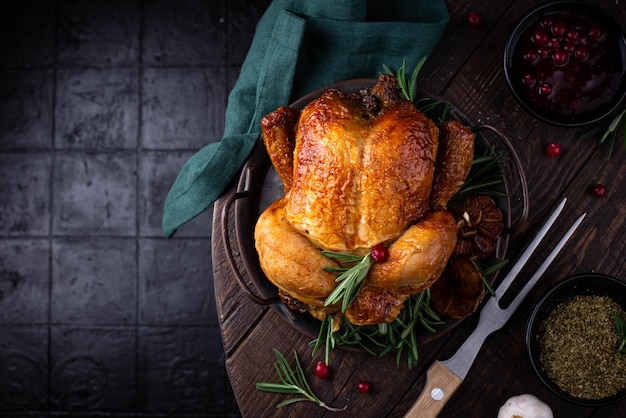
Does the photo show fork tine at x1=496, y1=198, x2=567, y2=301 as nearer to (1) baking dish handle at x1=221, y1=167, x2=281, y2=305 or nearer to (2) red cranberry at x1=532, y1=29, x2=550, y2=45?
(2) red cranberry at x1=532, y1=29, x2=550, y2=45

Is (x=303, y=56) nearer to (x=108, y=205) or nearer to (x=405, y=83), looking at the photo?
(x=405, y=83)

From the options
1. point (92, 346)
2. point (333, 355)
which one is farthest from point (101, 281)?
point (333, 355)

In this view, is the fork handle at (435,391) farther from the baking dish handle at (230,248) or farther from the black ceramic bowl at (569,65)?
the black ceramic bowl at (569,65)

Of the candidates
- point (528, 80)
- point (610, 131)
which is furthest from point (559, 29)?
point (610, 131)

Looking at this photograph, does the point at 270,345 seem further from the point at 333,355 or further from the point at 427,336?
the point at 427,336

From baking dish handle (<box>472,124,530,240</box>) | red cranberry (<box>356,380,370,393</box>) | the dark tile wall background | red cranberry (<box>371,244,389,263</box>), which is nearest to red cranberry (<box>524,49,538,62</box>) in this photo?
baking dish handle (<box>472,124,530,240</box>)
